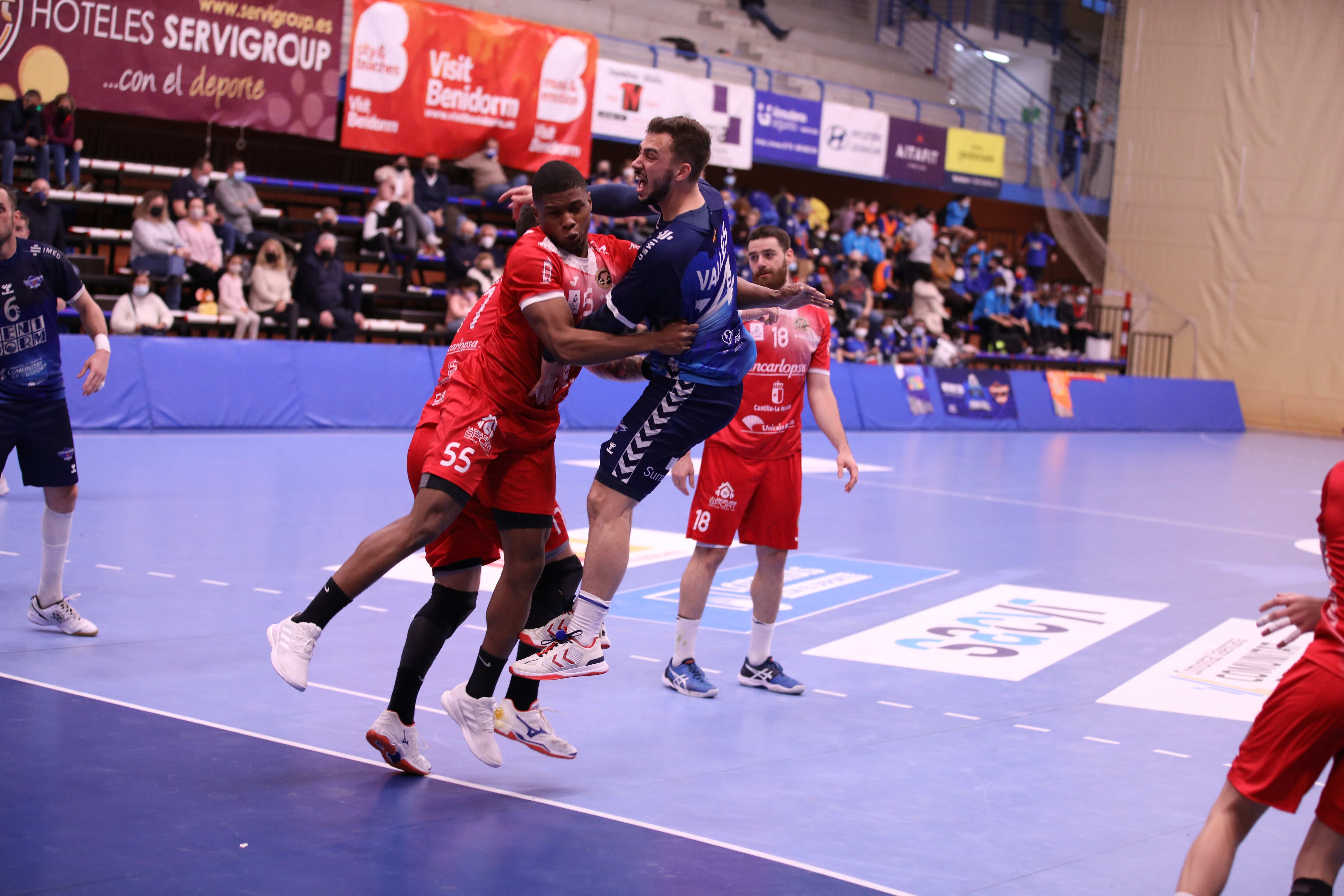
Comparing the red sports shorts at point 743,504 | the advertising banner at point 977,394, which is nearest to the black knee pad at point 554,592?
the red sports shorts at point 743,504

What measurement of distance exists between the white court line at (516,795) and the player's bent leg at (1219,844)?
832 millimetres

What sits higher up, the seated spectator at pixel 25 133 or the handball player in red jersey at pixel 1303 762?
the seated spectator at pixel 25 133

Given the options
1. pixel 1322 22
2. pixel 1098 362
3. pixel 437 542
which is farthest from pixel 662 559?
pixel 1322 22

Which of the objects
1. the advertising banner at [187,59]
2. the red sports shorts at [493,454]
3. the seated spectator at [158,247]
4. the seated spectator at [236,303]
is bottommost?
the red sports shorts at [493,454]

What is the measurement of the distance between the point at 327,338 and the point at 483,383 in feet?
47.5

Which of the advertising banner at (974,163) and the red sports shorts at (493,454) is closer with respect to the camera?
the red sports shorts at (493,454)

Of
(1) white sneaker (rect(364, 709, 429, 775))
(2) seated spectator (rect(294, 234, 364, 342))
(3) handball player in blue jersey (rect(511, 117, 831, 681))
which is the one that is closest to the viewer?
(1) white sneaker (rect(364, 709, 429, 775))

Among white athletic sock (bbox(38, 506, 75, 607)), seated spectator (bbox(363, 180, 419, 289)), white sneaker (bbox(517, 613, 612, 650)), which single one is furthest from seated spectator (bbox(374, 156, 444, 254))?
white sneaker (bbox(517, 613, 612, 650))

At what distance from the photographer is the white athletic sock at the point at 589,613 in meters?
5.01

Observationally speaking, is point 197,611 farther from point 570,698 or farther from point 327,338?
point 327,338

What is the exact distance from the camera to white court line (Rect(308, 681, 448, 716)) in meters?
5.79

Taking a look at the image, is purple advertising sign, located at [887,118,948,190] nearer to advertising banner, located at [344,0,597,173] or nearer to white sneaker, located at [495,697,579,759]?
advertising banner, located at [344,0,597,173]

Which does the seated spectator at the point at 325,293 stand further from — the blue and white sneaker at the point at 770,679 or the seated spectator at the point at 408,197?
the blue and white sneaker at the point at 770,679

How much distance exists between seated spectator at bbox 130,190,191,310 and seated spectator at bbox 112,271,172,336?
308 millimetres
